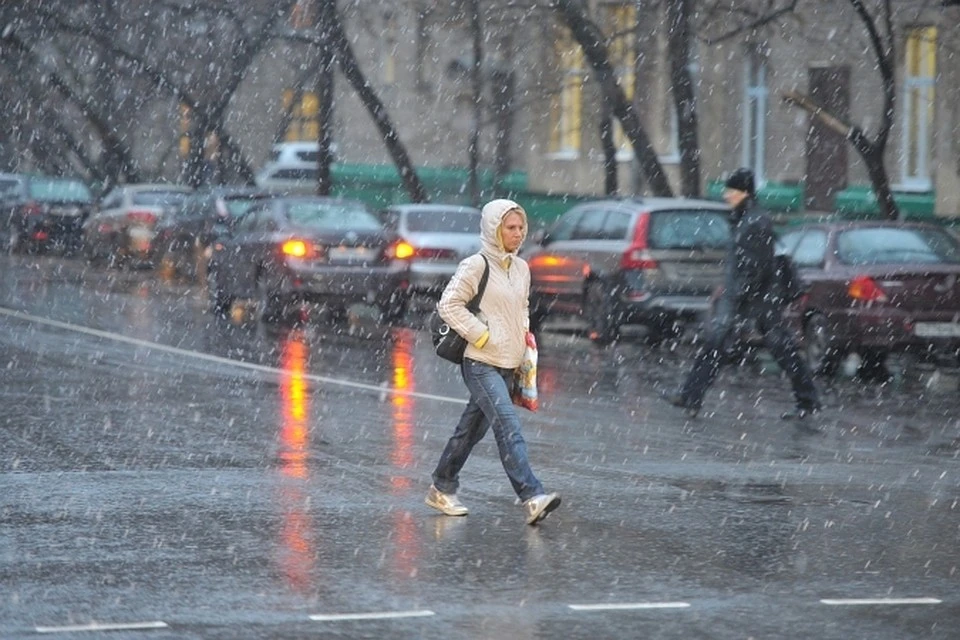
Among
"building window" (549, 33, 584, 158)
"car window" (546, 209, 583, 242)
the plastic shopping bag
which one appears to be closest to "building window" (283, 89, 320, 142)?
"building window" (549, 33, 584, 158)

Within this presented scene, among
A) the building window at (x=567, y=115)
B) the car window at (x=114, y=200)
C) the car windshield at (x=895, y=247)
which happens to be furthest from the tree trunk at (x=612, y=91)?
the car window at (x=114, y=200)

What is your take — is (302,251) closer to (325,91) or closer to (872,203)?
(325,91)

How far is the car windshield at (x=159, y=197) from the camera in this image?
3775 cm

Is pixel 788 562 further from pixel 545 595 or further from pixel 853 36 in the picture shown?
pixel 853 36

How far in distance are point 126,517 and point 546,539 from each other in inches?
76.1

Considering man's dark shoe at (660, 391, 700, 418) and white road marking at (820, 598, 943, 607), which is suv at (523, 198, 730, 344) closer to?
man's dark shoe at (660, 391, 700, 418)

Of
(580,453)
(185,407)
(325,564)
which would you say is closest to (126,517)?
(325,564)

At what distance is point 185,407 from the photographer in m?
14.1

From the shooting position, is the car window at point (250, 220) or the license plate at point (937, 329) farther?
the car window at point (250, 220)

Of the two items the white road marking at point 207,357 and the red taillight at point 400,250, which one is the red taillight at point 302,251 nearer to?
the red taillight at point 400,250

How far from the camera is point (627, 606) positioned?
7.29 metres

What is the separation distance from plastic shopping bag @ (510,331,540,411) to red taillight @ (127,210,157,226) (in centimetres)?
2788

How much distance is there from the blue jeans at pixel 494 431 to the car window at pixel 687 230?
35.8 feet

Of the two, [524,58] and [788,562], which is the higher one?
[524,58]
